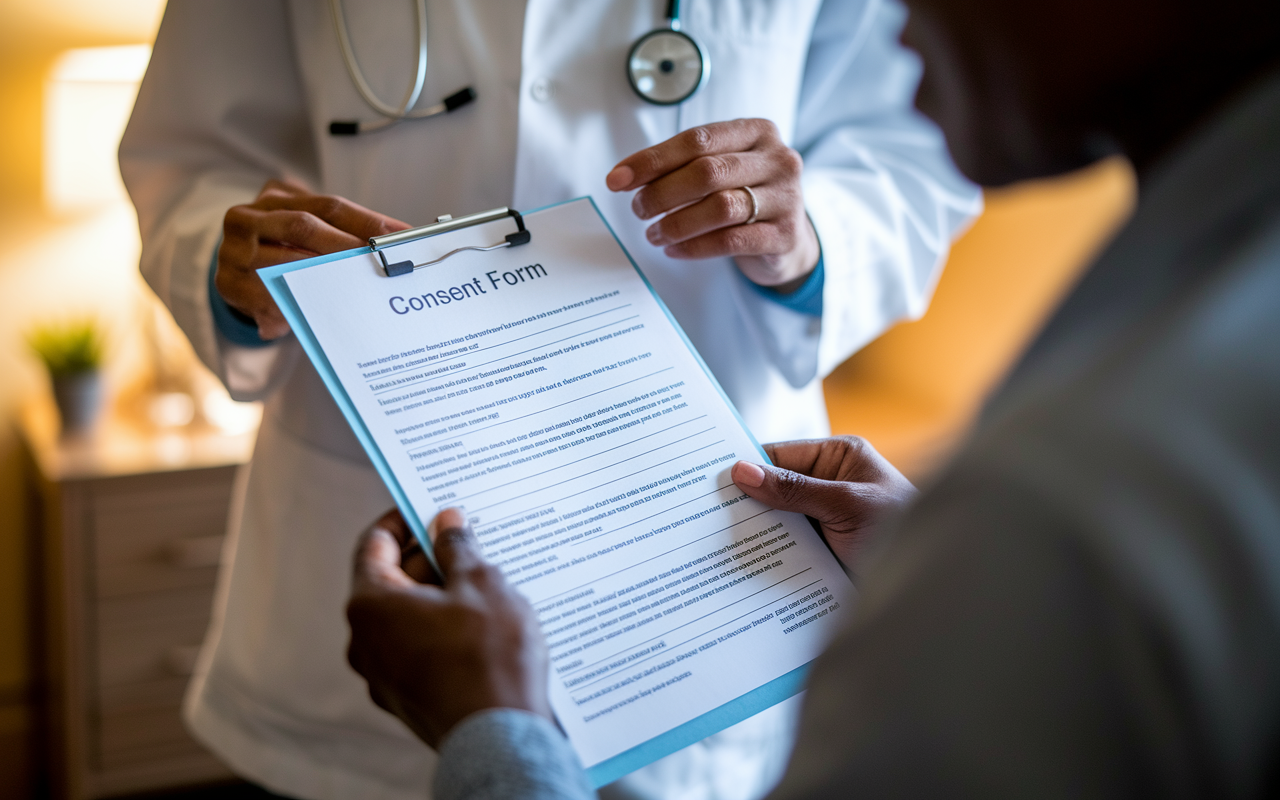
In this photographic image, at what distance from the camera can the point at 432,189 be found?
0.81 meters

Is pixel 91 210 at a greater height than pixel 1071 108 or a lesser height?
lesser

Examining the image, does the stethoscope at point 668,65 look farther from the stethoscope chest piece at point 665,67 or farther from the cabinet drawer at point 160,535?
the cabinet drawer at point 160,535

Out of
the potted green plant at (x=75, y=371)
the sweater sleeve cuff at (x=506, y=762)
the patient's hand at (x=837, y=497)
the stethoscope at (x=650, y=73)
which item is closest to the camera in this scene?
the sweater sleeve cuff at (x=506, y=762)

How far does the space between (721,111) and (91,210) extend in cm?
178

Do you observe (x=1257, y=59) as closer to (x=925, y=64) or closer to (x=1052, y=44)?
(x=1052, y=44)

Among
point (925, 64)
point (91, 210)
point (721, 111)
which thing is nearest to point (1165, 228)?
point (925, 64)

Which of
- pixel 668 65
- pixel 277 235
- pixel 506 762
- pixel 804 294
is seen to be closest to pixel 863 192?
pixel 804 294

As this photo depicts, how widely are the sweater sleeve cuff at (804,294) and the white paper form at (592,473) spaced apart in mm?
176

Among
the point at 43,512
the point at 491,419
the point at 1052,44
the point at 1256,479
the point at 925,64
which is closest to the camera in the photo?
the point at 1256,479

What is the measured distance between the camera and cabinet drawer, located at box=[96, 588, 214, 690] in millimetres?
1703

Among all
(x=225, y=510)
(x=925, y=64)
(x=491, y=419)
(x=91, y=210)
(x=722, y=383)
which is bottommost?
(x=225, y=510)

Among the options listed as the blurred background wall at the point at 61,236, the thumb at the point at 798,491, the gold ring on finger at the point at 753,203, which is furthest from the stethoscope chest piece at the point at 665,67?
the blurred background wall at the point at 61,236

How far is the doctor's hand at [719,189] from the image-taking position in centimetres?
68

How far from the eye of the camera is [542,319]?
2.17 feet
